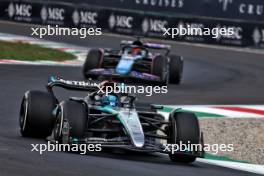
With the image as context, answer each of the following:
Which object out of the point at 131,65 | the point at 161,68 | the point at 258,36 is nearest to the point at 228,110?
the point at 161,68

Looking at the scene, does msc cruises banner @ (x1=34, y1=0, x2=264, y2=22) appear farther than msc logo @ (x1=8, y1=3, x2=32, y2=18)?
No

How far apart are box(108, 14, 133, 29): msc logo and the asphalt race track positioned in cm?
68

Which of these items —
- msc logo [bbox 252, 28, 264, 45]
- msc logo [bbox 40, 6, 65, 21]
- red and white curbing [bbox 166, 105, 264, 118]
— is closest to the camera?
red and white curbing [bbox 166, 105, 264, 118]

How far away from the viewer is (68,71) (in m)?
21.1

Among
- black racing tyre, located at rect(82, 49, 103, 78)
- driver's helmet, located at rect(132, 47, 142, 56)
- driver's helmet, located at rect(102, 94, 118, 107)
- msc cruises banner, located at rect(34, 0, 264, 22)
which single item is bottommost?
black racing tyre, located at rect(82, 49, 103, 78)

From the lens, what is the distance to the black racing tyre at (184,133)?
10.3 m

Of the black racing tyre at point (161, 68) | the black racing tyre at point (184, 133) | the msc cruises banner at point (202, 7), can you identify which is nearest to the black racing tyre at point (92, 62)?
the black racing tyre at point (161, 68)

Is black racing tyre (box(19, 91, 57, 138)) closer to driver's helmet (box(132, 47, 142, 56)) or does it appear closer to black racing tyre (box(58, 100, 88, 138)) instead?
black racing tyre (box(58, 100, 88, 138))

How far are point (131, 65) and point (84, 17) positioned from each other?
1307cm

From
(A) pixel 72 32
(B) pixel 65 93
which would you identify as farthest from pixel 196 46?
(B) pixel 65 93

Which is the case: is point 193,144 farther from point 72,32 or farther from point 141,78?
point 72,32

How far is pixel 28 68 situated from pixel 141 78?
10.3 ft

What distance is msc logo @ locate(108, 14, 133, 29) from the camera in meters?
31.4

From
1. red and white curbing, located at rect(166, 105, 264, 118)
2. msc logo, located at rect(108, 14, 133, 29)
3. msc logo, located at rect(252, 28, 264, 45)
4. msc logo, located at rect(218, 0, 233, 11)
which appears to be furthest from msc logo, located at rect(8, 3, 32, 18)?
red and white curbing, located at rect(166, 105, 264, 118)
